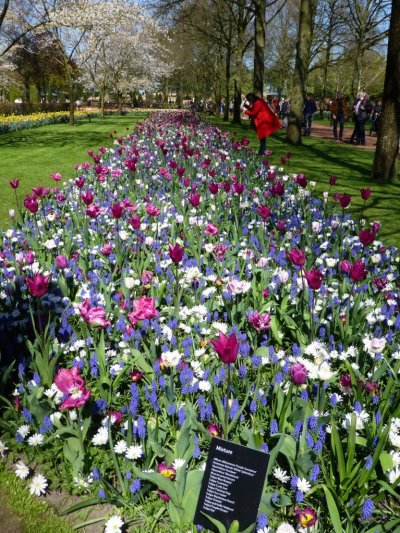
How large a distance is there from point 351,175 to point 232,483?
945cm

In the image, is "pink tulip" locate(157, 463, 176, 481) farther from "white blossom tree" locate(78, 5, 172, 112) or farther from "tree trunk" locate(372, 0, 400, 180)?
"white blossom tree" locate(78, 5, 172, 112)

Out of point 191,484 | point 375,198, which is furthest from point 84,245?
point 375,198

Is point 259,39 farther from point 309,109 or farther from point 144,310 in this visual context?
point 144,310

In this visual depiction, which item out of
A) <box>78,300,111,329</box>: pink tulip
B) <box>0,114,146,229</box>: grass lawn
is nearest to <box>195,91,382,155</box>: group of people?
<box>0,114,146,229</box>: grass lawn

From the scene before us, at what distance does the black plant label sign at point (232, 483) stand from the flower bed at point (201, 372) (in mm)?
119

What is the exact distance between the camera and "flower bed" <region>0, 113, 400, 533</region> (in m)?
1.89

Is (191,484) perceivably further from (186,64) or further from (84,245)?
(186,64)

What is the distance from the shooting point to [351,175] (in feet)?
33.2

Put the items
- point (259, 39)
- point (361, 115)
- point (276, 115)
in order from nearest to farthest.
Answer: point (361, 115) < point (276, 115) < point (259, 39)

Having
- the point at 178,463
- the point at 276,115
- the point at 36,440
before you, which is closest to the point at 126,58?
the point at 276,115

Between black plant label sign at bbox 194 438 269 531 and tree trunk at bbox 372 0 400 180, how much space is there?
8.84 m

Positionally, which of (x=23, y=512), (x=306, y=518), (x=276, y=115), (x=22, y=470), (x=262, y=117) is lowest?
(x=23, y=512)

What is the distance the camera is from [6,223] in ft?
20.0

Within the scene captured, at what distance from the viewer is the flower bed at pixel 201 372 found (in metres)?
1.89
